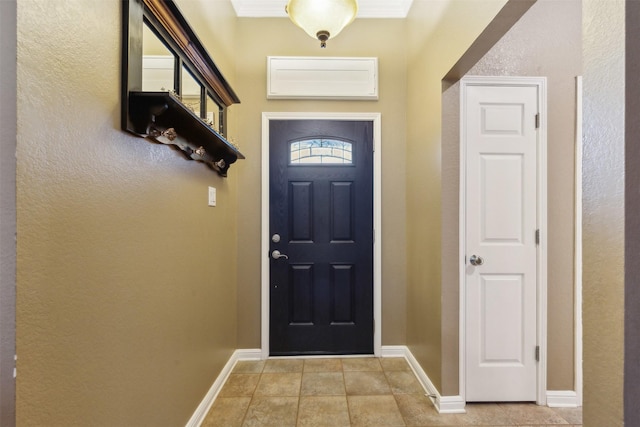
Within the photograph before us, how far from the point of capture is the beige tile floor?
178 centimetres

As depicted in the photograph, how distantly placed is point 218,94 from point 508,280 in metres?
2.20

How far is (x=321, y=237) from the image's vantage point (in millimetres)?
2576

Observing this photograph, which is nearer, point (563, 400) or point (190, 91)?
point (190, 91)

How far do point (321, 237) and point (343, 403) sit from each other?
3.94ft

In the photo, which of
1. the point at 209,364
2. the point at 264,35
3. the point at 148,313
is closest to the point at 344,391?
the point at 209,364

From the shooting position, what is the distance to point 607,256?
782 mm

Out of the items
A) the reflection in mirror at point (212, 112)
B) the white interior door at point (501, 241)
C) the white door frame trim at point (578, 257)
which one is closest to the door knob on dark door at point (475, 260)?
the white interior door at point (501, 241)

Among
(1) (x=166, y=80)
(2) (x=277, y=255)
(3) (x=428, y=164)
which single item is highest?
(1) (x=166, y=80)

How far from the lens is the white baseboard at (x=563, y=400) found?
190cm

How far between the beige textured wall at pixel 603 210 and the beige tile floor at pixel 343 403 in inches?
46.8

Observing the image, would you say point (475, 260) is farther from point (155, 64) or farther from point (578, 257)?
point (155, 64)

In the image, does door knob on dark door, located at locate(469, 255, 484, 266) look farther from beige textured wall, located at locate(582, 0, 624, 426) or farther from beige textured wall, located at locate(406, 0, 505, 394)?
beige textured wall, located at locate(582, 0, 624, 426)

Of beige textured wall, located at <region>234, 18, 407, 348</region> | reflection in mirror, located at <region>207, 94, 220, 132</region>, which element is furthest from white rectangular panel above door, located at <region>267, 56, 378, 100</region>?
reflection in mirror, located at <region>207, 94, 220, 132</region>

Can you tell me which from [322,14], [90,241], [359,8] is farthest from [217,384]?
[359,8]
